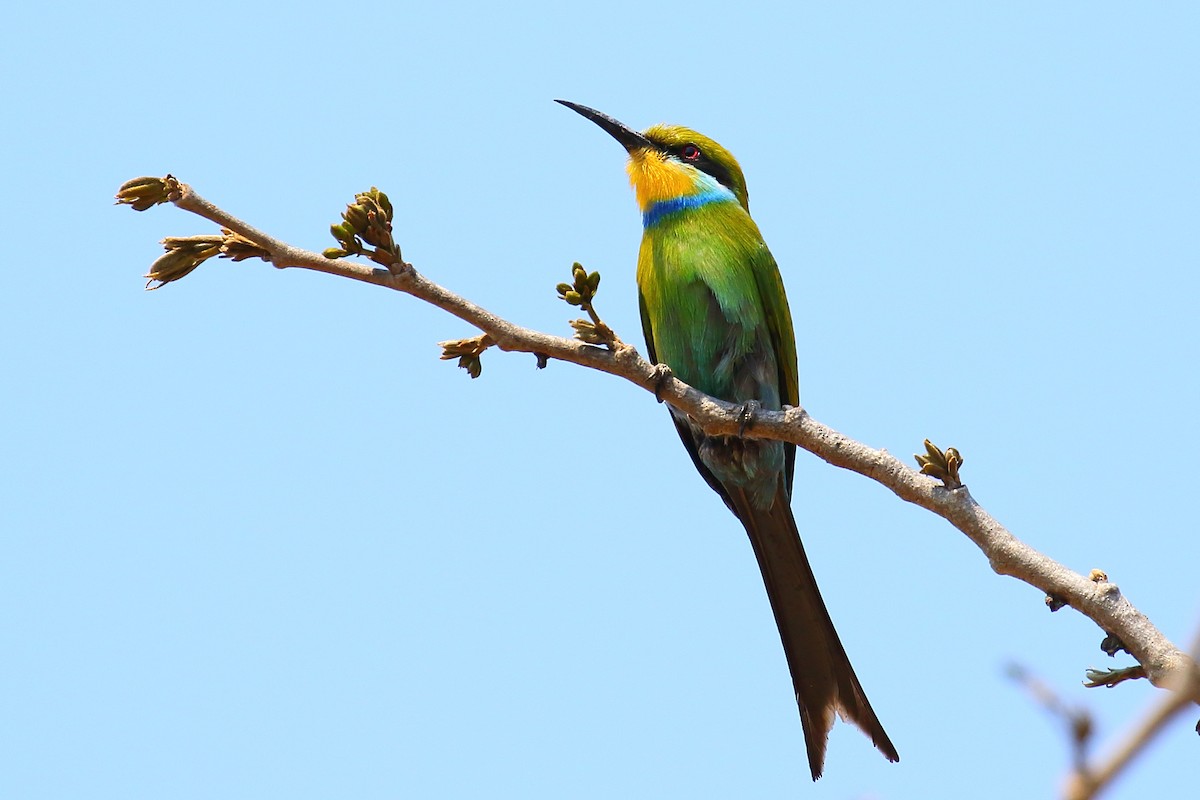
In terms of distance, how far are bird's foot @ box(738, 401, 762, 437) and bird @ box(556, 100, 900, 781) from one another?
66 centimetres

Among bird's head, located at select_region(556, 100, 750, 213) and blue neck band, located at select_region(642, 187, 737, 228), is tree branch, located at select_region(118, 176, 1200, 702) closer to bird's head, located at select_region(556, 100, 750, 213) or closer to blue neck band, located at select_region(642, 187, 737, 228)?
blue neck band, located at select_region(642, 187, 737, 228)

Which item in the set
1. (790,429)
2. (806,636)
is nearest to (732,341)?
(806,636)

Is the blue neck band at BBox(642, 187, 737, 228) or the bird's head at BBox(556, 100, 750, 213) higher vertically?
the bird's head at BBox(556, 100, 750, 213)

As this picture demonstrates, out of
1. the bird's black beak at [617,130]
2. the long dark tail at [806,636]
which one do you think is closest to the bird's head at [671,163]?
the bird's black beak at [617,130]

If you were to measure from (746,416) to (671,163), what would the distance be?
2.16 metres

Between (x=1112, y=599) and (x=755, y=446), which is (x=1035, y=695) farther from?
(x=755, y=446)

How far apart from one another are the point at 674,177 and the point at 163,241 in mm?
2533

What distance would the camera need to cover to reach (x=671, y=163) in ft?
16.4

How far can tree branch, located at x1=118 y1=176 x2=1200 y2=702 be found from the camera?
7.91 ft

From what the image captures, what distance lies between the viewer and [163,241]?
2.76 meters

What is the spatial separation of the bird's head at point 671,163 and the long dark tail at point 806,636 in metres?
1.31

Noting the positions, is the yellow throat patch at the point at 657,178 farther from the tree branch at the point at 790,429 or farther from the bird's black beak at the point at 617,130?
the tree branch at the point at 790,429

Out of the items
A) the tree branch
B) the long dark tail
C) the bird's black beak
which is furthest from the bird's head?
the tree branch

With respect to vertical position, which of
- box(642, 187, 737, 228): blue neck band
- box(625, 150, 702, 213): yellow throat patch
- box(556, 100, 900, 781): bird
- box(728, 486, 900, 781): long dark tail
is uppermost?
box(625, 150, 702, 213): yellow throat patch
